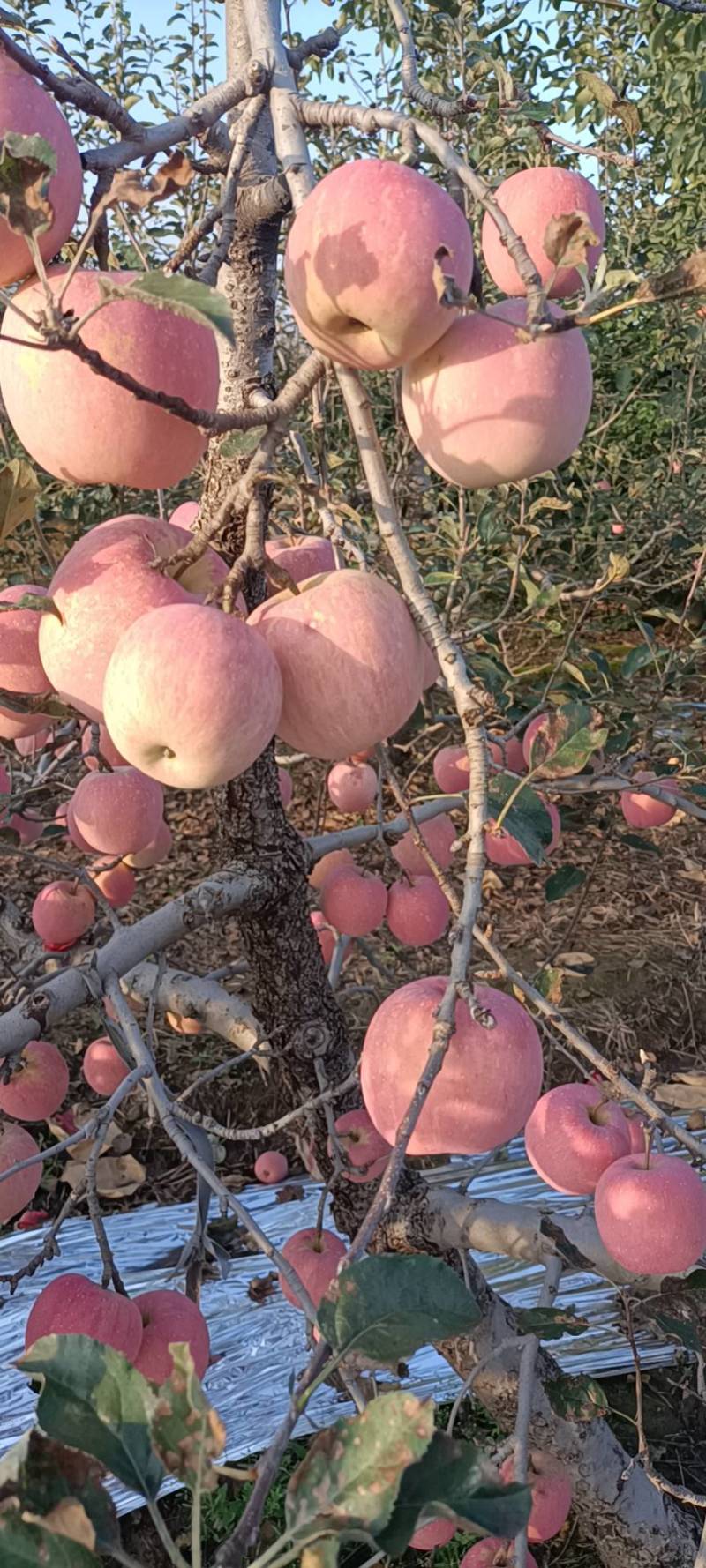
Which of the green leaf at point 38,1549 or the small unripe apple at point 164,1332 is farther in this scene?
the small unripe apple at point 164,1332

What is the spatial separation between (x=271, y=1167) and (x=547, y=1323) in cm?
144

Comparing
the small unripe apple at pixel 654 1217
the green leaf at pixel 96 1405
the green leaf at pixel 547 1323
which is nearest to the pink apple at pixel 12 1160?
the green leaf at pixel 547 1323

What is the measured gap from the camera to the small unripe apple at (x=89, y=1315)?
38.8 inches

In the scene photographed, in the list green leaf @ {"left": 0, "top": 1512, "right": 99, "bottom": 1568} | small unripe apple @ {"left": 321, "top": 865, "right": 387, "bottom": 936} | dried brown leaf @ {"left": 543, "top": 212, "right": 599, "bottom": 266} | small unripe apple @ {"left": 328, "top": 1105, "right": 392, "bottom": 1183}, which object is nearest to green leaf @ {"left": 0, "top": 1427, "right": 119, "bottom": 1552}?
green leaf @ {"left": 0, "top": 1512, "right": 99, "bottom": 1568}

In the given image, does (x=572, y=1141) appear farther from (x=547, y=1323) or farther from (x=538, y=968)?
(x=538, y=968)

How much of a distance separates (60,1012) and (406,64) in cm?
88

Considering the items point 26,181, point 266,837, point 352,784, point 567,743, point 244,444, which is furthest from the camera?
point 352,784

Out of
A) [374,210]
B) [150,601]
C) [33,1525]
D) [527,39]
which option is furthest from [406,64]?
[527,39]

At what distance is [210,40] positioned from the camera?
3656 millimetres

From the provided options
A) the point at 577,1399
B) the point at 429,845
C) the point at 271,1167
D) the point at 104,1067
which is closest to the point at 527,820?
the point at 577,1399

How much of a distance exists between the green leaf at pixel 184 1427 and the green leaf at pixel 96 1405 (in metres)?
0.02

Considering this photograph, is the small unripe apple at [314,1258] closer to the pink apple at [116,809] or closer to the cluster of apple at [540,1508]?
the cluster of apple at [540,1508]

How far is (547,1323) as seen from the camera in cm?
115

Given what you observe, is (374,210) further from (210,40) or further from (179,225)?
(210,40)
